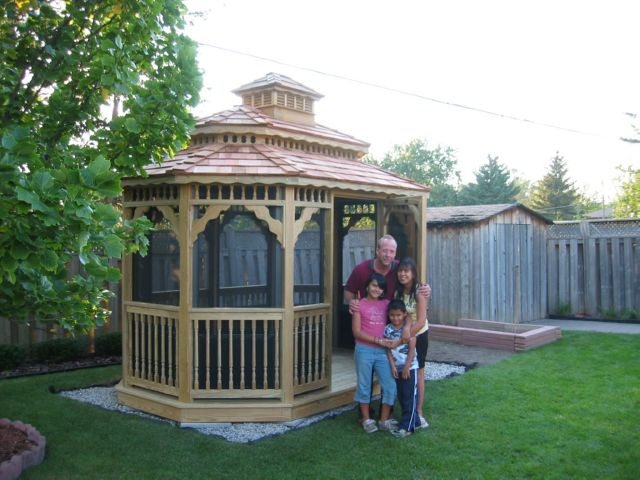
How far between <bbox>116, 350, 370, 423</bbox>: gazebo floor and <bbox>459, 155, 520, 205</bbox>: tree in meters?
36.7

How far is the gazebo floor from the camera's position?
6.03 metres

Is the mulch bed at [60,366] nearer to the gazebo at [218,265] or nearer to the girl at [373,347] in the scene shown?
the gazebo at [218,265]

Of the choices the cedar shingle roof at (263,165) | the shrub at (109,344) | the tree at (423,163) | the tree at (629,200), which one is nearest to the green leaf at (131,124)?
the cedar shingle roof at (263,165)

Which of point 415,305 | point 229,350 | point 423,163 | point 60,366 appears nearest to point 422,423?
point 415,305

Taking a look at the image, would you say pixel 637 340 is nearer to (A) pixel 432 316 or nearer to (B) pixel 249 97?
(A) pixel 432 316

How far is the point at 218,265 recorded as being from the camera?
7.82m

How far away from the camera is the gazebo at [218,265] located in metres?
6.04

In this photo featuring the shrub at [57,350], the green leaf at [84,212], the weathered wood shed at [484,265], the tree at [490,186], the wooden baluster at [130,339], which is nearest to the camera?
the green leaf at [84,212]

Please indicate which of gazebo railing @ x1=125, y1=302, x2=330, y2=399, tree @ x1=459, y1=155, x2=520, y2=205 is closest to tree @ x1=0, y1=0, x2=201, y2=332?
gazebo railing @ x1=125, y1=302, x2=330, y2=399

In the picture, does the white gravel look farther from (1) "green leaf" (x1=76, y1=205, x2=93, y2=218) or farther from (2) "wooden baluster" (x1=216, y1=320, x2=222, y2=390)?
(1) "green leaf" (x1=76, y1=205, x2=93, y2=218)

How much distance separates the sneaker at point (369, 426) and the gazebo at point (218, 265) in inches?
28.9

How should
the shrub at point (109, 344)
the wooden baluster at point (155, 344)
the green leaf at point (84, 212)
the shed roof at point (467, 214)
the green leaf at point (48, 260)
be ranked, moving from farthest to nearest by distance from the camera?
the shed roof at point (467, 214) < the shrub at point (109, 344) < the wooden baluster at point (155, 344) < the green leaf at point (48, 260) < the green leaf at point (84, 212)

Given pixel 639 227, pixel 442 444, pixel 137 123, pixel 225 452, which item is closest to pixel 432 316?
pixel 639 227

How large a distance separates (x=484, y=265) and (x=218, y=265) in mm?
5749
